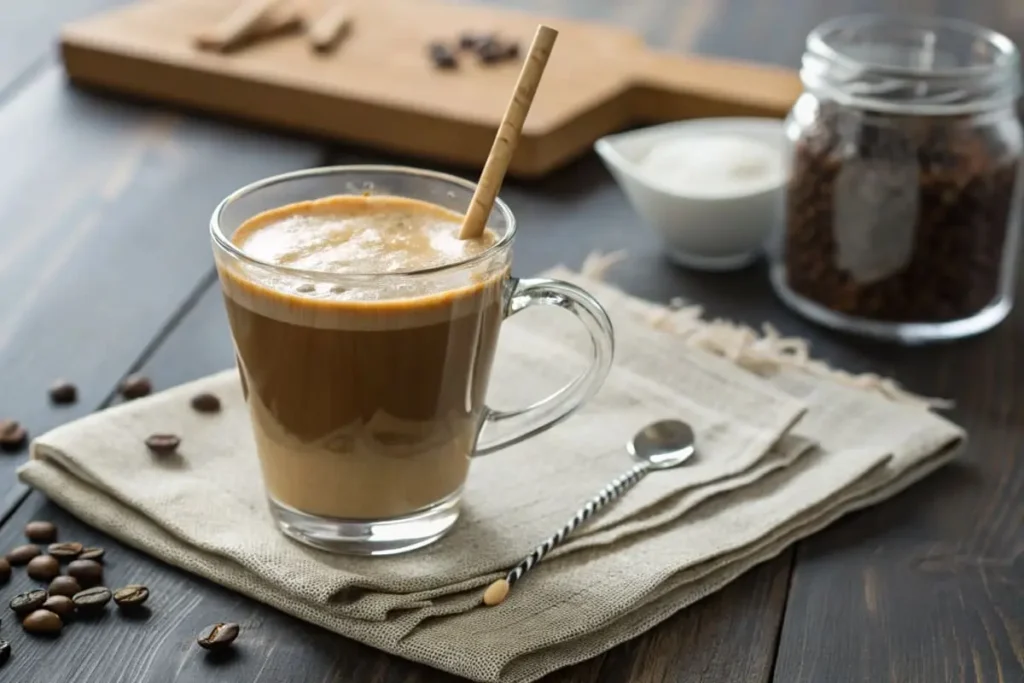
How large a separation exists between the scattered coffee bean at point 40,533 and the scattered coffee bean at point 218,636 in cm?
20

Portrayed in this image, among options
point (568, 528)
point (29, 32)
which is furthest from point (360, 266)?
point (29, 32)

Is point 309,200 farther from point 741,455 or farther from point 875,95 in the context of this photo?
point 875,95

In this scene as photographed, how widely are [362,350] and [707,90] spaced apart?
1.21 m

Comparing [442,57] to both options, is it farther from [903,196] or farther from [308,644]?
[308,644]

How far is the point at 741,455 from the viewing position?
52.0 inches

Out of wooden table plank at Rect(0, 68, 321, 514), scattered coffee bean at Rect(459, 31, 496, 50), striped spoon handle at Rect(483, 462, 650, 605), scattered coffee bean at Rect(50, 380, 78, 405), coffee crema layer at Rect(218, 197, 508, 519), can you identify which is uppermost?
coffee crema layer at Rect(218, 197, 508, 519)

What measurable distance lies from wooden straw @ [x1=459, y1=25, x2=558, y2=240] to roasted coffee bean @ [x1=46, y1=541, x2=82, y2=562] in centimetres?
42

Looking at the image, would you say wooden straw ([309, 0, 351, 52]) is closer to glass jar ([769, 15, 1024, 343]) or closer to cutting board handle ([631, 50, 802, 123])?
cutting board handle ([631, 50, 802, 123])

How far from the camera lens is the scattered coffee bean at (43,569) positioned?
3.67 feet

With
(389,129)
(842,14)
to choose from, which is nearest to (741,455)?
(389,129)

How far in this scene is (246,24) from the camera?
2.21 metres

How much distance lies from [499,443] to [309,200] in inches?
10.8

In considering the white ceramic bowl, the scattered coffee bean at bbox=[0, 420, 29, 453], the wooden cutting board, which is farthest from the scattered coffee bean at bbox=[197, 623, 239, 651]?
the wooden cutting board

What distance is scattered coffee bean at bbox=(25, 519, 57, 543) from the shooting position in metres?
1.16
